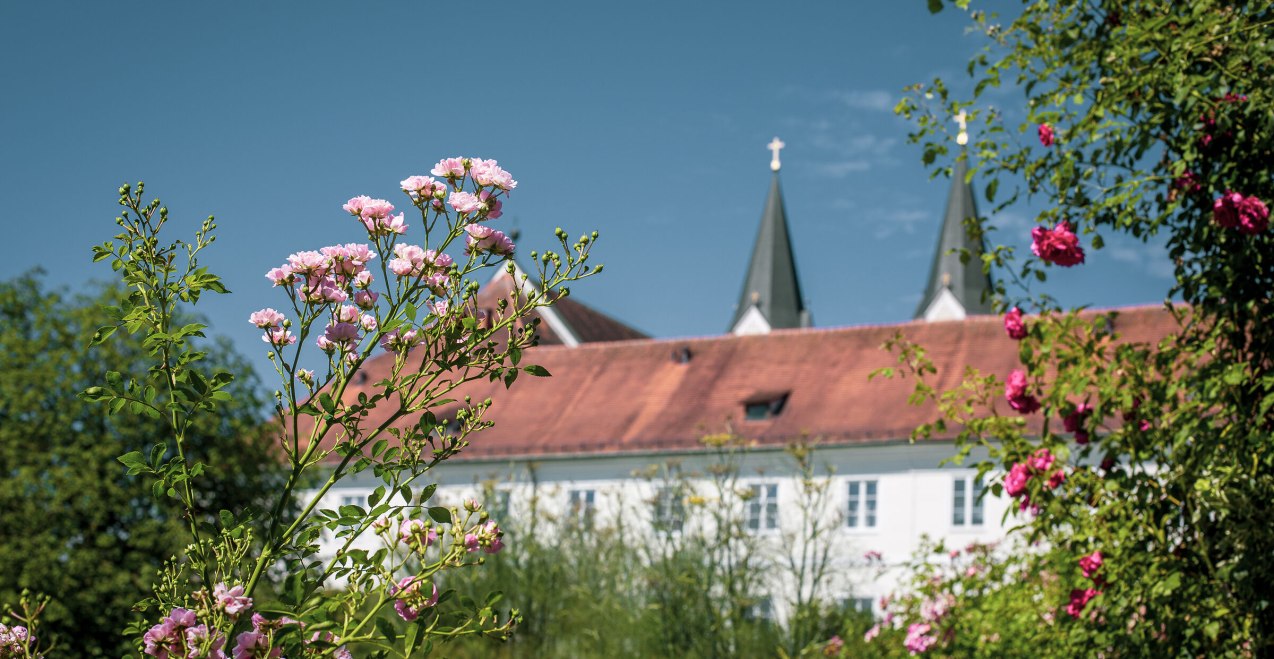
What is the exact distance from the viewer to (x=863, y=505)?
29375mm

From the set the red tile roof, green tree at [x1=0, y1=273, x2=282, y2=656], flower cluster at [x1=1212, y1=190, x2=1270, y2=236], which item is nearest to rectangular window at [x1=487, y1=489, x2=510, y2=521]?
green tree at [x1=0, y1=273, x2=282, y2=656]

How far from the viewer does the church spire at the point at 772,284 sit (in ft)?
161

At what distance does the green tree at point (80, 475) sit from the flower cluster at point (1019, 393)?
11.8 meters

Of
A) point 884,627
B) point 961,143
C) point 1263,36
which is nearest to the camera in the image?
point 1263,36

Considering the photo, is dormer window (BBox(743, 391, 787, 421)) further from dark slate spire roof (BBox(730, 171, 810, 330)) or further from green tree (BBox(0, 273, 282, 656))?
dark slate spire roof (BBox(730, 171, 810, 330))

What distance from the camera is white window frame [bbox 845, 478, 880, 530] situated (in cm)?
2922

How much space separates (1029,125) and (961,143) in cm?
34

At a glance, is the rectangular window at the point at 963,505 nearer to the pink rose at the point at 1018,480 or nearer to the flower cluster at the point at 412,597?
the pink rose at the point at 1018,480

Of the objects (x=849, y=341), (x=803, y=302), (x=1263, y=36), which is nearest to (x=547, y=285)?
(x=1263, y=36)

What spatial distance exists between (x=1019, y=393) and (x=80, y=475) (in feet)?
48.1

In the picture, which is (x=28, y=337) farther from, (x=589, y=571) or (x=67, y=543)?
(x=589, y=571)

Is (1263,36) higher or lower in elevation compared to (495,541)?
higher

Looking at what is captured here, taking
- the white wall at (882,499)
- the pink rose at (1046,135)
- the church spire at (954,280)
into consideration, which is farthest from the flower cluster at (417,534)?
the church spire at (954,280)

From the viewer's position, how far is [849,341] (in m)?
32.1
